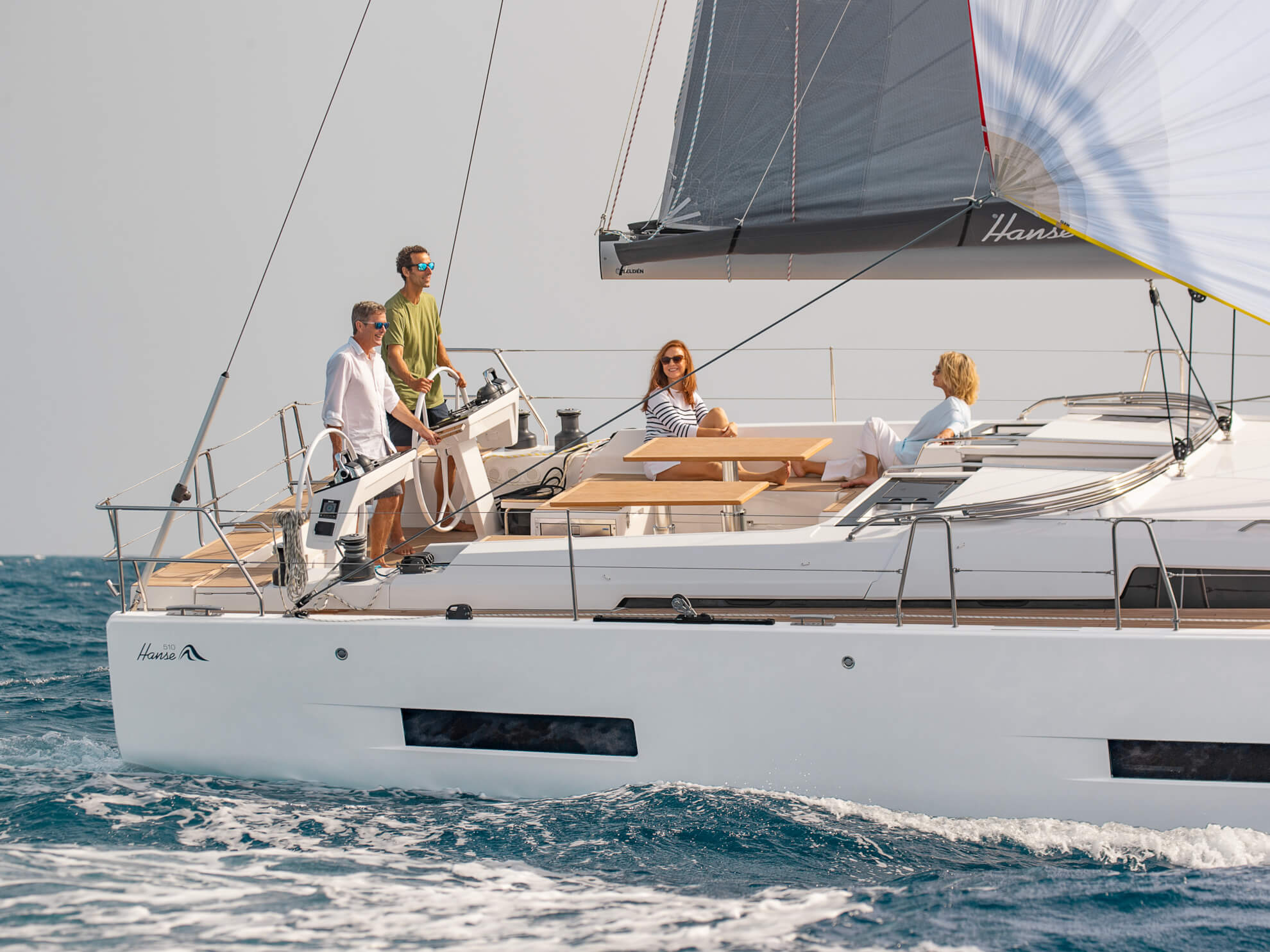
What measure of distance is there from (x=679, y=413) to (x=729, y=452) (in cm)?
69

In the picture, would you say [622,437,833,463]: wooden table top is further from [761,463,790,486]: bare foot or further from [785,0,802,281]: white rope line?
[785,0,802,281]: white rope line

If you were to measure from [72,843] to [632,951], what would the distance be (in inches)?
77.9

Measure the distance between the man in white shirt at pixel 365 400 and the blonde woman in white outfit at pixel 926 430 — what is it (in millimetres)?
1987

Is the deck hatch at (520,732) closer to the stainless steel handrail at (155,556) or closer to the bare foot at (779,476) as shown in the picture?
the stainless steel handrail at (155,556)

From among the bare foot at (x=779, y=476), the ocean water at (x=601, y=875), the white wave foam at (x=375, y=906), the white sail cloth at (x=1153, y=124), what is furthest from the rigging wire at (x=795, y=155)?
the white wave foam at (x=375, y=906)

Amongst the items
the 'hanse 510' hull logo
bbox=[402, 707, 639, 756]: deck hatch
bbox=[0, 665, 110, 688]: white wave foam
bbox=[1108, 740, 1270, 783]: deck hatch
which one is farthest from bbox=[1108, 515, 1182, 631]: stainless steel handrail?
bbox=[0, 665, 110, 688]: white wave foam

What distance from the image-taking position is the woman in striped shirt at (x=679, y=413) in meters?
5.20

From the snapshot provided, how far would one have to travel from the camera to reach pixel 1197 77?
353 centimetres

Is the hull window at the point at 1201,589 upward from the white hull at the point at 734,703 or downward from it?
upward

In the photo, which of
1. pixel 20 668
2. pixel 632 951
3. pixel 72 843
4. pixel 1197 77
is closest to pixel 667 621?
pixel 632 951

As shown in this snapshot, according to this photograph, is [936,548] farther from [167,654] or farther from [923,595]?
[167,654]

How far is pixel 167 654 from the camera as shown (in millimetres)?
4273

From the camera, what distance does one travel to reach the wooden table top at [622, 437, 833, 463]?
459 centimetres

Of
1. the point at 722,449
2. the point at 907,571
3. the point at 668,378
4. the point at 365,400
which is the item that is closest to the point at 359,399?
the point at 365,400
